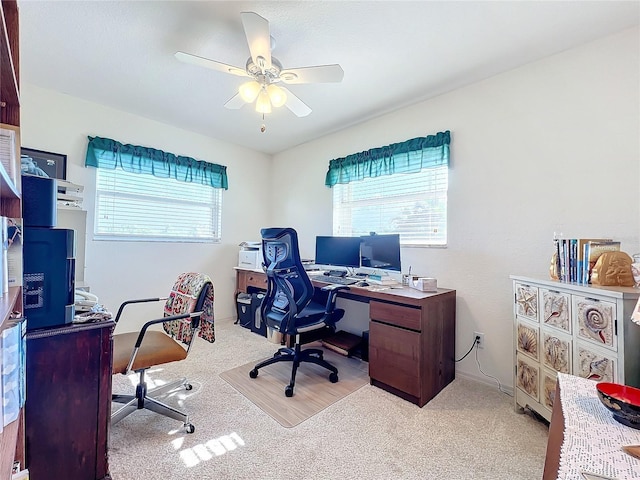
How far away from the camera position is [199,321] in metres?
1.81

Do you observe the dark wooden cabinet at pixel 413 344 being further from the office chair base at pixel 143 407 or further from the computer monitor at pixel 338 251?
the office chair base at pixel 143 407

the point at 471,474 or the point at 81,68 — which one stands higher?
the point at 81,68

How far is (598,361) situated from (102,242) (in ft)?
13.0

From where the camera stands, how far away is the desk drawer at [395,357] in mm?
1978

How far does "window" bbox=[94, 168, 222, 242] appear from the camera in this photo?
9.84 ft

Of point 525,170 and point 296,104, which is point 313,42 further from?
point 525,170

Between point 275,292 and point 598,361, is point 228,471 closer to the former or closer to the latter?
point 275,292

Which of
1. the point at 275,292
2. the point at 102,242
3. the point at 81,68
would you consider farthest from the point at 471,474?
the point at 81,68

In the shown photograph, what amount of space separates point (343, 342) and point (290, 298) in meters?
1.10

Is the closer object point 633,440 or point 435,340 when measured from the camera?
point 633,440

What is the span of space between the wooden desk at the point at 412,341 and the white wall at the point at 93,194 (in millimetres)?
2199

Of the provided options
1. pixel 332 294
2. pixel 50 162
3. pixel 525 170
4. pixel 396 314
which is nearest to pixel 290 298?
pixel 332 294

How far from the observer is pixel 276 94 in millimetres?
2008

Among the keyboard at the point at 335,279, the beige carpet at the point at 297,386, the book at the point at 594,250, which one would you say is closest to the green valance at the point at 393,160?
the keyboard at the point at 335,279
